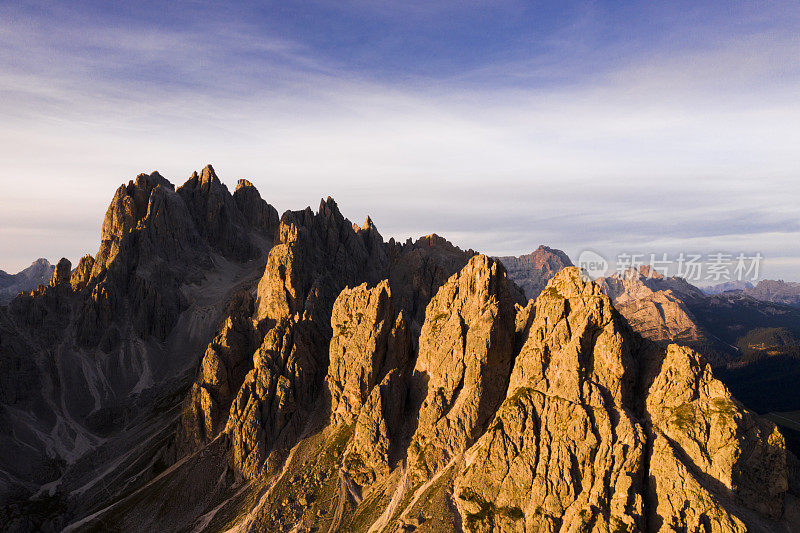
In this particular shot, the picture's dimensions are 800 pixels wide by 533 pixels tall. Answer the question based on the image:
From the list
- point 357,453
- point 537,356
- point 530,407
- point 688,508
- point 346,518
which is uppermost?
point 537,356

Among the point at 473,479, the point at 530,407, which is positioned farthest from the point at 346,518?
the point at 530,407

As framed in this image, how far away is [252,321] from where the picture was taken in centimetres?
18025

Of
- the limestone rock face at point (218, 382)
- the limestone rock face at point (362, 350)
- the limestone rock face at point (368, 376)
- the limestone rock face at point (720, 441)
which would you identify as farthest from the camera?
the limestone rock face at point (218, 382)

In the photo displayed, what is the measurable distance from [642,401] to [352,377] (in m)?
74.7

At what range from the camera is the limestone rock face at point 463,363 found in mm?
117938

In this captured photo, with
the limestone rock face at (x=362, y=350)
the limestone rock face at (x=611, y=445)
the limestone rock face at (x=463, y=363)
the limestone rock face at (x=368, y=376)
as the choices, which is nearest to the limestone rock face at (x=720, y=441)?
the limestone rock face at (x=611, y=445)

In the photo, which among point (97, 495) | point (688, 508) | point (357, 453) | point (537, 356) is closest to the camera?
point (688, 508)

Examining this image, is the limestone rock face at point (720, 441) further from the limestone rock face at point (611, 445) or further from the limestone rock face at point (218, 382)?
the limestone rock face at point (218, 382)

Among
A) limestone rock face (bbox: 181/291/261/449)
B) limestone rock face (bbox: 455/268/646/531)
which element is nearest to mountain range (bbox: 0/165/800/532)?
limestone rock face (bbox: 455/268/646/531)

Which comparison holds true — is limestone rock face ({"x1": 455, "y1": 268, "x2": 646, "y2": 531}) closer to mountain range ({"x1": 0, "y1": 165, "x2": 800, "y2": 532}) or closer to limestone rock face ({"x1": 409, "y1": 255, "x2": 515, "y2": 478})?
mountain range ({"x1": 0, "y1": 165, "x2": 800, "y2": 532})

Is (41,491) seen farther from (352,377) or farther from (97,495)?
(352,377)

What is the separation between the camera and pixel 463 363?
125 metres

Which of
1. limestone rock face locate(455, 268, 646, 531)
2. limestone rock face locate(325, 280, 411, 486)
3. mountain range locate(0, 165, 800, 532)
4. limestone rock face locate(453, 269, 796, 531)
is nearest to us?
limestone rock face locate(453, 269, 796, 531)

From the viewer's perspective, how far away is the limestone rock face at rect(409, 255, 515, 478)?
387 ft
